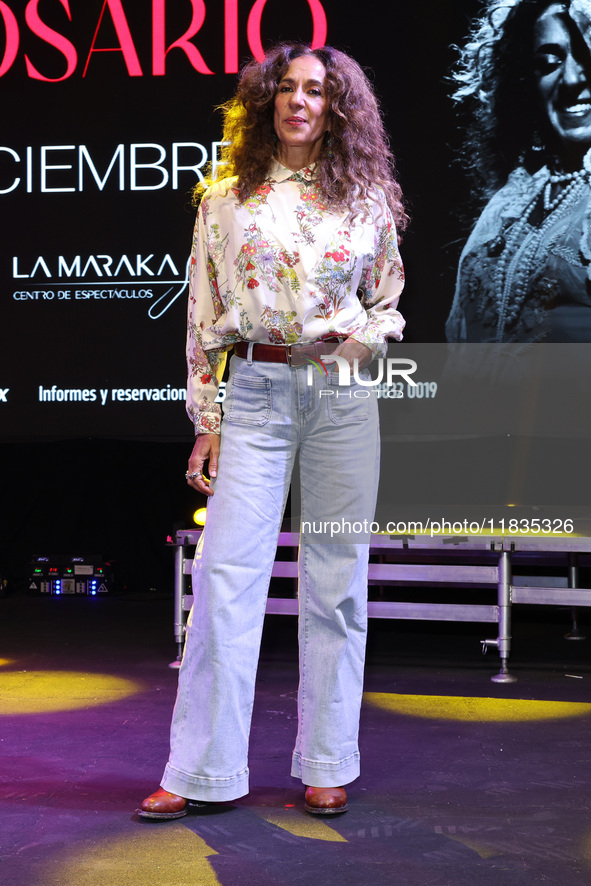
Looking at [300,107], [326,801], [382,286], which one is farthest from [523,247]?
[326,801]

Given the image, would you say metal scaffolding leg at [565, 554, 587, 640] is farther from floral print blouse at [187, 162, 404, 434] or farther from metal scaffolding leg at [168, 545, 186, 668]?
floral print blouse at [187, 162, 404, 434]

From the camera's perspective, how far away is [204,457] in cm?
175

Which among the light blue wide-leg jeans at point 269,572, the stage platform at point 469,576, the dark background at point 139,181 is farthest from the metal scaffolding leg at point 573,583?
the light blue wide-leg jeans at point 269,572

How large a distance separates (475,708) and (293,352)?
4.46ft

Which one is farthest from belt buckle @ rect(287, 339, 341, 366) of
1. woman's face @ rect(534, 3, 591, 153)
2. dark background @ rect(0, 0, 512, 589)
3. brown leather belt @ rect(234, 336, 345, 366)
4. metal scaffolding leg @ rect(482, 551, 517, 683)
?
woman's face @ rect(534, 3, 591, 153)

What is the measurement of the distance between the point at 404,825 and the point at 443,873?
217 millimetres

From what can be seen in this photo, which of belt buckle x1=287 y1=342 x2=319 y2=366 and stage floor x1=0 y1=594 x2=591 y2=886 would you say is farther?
belt buckle x1=287 y1=342 x2=319 y2=366

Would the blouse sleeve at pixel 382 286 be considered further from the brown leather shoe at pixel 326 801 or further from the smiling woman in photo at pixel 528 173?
the smiling woman in photo at pixel 528 173

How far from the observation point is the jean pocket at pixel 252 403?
1.71 meters

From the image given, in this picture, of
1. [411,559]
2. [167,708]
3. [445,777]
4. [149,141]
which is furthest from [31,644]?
[149,141]

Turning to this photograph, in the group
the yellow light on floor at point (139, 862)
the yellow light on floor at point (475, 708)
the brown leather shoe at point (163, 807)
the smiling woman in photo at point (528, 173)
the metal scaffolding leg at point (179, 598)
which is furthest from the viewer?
the smiling woman in photo at point (528, 173)

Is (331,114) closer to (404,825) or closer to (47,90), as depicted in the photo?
(404,825)

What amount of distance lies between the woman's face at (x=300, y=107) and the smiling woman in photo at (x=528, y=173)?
8.13 ft

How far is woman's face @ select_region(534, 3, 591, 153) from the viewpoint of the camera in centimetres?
412
